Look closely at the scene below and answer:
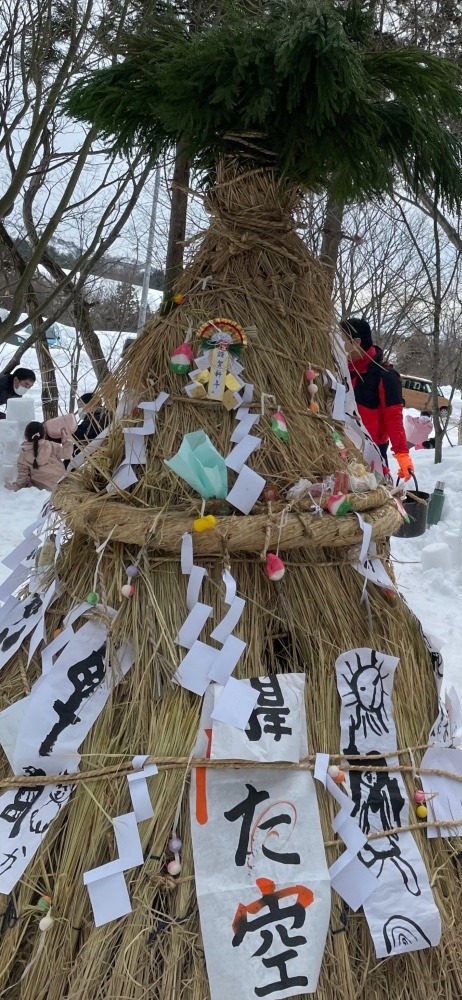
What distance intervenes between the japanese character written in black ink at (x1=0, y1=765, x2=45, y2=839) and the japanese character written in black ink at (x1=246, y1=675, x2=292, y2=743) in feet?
1.27

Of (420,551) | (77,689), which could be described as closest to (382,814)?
(77,689)

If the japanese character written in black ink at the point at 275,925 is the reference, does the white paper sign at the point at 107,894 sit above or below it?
above

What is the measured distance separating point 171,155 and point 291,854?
158cm

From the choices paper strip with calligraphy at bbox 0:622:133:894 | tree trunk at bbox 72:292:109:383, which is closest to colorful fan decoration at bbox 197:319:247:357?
paper strip with calligraphy at bbox 0:622:133:894

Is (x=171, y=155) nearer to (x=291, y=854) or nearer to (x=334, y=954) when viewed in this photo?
(x=291, y=854)

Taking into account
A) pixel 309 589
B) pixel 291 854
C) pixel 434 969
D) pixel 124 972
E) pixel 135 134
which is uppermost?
pixel 135 134

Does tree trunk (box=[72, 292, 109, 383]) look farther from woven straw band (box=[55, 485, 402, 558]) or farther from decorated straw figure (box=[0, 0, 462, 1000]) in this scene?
woven straw band (box=[55, 485, 402, 558])

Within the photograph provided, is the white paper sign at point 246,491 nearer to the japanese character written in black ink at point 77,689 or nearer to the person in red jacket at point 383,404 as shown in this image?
the japanese character written in black ink at point 77,689

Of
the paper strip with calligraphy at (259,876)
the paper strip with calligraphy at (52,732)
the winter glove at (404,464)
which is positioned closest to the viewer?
the paper strip with calligraphy at (259,876)

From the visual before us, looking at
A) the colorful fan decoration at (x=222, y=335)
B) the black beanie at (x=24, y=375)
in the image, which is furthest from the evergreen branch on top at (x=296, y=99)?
the black beanie at (x=24, y=375)

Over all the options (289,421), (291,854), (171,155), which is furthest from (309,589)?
(171,155)

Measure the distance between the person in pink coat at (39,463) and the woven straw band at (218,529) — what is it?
4.49 m

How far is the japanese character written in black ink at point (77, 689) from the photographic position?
1.27 m

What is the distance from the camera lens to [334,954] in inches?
45.6
